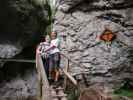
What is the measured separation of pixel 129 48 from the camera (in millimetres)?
11750

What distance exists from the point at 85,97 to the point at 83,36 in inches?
238

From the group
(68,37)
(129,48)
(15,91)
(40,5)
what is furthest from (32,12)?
(129,48)

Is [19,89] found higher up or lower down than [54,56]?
lower down

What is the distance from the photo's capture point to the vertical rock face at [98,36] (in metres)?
11.7

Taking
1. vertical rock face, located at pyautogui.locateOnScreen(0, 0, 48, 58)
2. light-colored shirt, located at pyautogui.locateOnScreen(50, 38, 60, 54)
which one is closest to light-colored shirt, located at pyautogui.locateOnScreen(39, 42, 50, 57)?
light-colored shirt, located at pyautogui.locateOnScreen(50, 38, 60, 54)

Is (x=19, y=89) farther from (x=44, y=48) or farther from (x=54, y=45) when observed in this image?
(x=54, y=45)

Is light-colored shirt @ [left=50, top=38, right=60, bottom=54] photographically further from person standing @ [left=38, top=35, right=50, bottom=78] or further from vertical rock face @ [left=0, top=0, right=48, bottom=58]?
vertical rock face @ [left=0, top=0, right=48, bottom=58]

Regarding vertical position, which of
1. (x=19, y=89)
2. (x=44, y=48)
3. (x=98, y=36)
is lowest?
(x=19, y=89)

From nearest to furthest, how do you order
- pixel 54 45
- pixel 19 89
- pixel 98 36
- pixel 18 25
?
pixel 54 45 → pixel 98 36 → pixel 19 89 → pixel 18 25

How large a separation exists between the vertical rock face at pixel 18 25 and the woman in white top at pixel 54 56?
6998mm

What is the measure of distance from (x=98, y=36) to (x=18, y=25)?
5364 millimetres

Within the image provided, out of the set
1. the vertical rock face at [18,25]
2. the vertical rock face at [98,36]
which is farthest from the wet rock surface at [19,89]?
the vertical rock face at [98,36]

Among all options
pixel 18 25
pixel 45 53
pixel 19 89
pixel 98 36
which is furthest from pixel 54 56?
pixel 18 25

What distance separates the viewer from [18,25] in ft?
52.8
